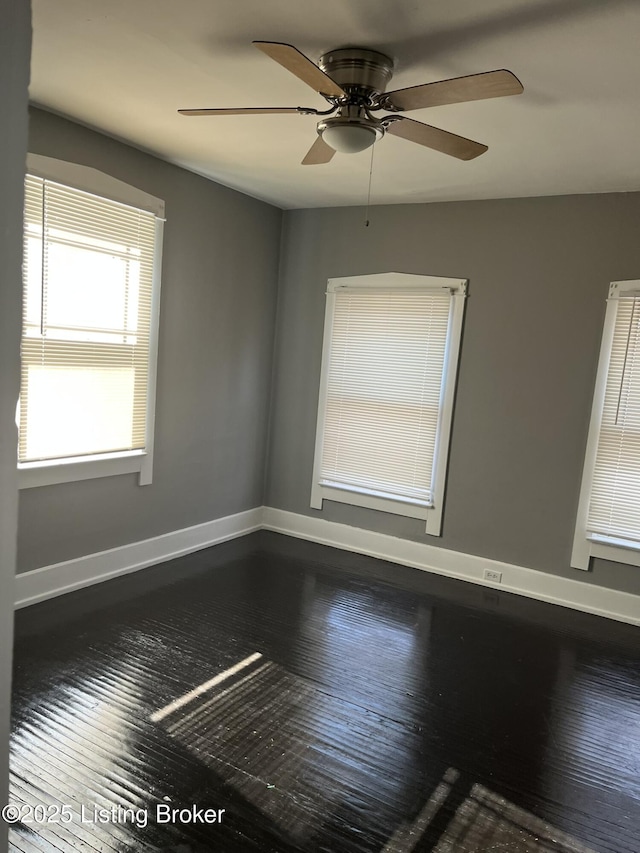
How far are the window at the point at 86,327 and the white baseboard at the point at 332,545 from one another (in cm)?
55

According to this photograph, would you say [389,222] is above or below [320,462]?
above

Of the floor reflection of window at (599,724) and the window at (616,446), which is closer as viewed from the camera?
the floor reflection of window at (599,724)

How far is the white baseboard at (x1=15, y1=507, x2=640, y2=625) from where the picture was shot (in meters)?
3.56

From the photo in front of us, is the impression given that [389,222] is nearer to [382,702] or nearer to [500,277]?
[500,277]

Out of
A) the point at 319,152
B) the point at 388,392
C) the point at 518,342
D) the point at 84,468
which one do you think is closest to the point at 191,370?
the point at 84,468

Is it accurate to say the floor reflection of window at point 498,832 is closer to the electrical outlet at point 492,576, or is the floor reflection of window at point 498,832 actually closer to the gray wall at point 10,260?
the gray wall at point 10,260

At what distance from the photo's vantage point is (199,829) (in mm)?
1939

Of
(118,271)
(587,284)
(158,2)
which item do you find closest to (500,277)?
(587,284)

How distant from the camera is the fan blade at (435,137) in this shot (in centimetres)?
230

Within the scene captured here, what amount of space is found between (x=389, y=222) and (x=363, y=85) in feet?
7.42

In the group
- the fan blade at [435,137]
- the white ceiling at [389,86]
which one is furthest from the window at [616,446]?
the fan blade at [435,137]

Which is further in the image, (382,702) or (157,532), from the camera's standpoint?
(157,532)

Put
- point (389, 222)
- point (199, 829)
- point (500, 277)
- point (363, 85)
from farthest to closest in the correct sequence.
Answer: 1. point (389, 222)
2. point (500, 277)
3. point (363, 85)
4. point (199, 829)

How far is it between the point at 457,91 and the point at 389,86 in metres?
Result: 0.70
